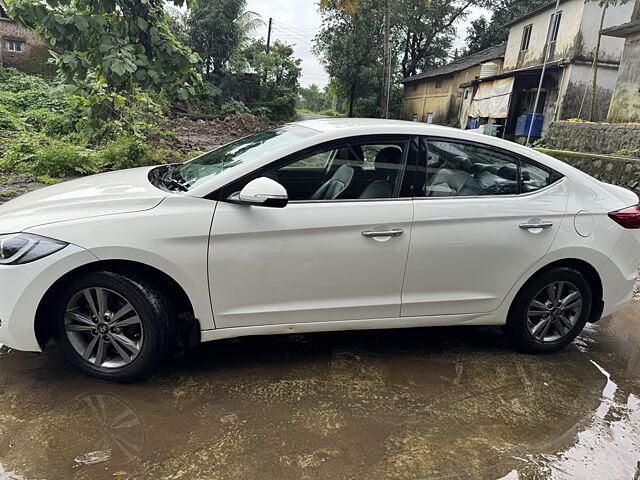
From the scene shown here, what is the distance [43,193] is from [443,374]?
9.52 feet

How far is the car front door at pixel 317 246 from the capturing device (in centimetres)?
269

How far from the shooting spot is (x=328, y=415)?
103 inches

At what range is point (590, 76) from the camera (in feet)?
62.2

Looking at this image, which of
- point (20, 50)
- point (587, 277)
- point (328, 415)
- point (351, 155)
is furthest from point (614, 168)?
point (20, 50)

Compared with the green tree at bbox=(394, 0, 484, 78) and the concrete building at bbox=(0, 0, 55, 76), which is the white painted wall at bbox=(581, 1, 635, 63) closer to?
the green tree at bbox=(394, 0, 484, 78)

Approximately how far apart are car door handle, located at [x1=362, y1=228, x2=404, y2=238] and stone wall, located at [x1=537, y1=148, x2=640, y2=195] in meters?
7.48

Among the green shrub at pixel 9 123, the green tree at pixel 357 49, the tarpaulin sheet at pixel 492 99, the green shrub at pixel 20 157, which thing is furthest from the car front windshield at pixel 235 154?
the green tree at pixel 357 49

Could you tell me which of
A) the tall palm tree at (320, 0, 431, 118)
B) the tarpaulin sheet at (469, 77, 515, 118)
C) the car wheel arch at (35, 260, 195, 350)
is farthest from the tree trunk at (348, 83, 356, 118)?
the car wheel arch at (35, 260, 195, 350)

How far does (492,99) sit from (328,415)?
23.0 m

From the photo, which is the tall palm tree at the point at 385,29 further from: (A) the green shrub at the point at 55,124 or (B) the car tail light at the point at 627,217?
(B) the car tail light at the point at 627,217

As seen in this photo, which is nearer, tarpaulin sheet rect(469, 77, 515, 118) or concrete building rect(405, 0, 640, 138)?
concrete building rect(405, 0, 640, 138)

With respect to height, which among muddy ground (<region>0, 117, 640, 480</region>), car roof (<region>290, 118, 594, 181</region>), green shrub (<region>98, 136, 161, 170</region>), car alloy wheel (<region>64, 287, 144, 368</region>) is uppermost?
car roof (<region>290, 118, 594, 181</region>)

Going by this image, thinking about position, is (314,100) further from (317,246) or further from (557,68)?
(317,246)

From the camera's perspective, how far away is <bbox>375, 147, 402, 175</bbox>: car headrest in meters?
3.05
